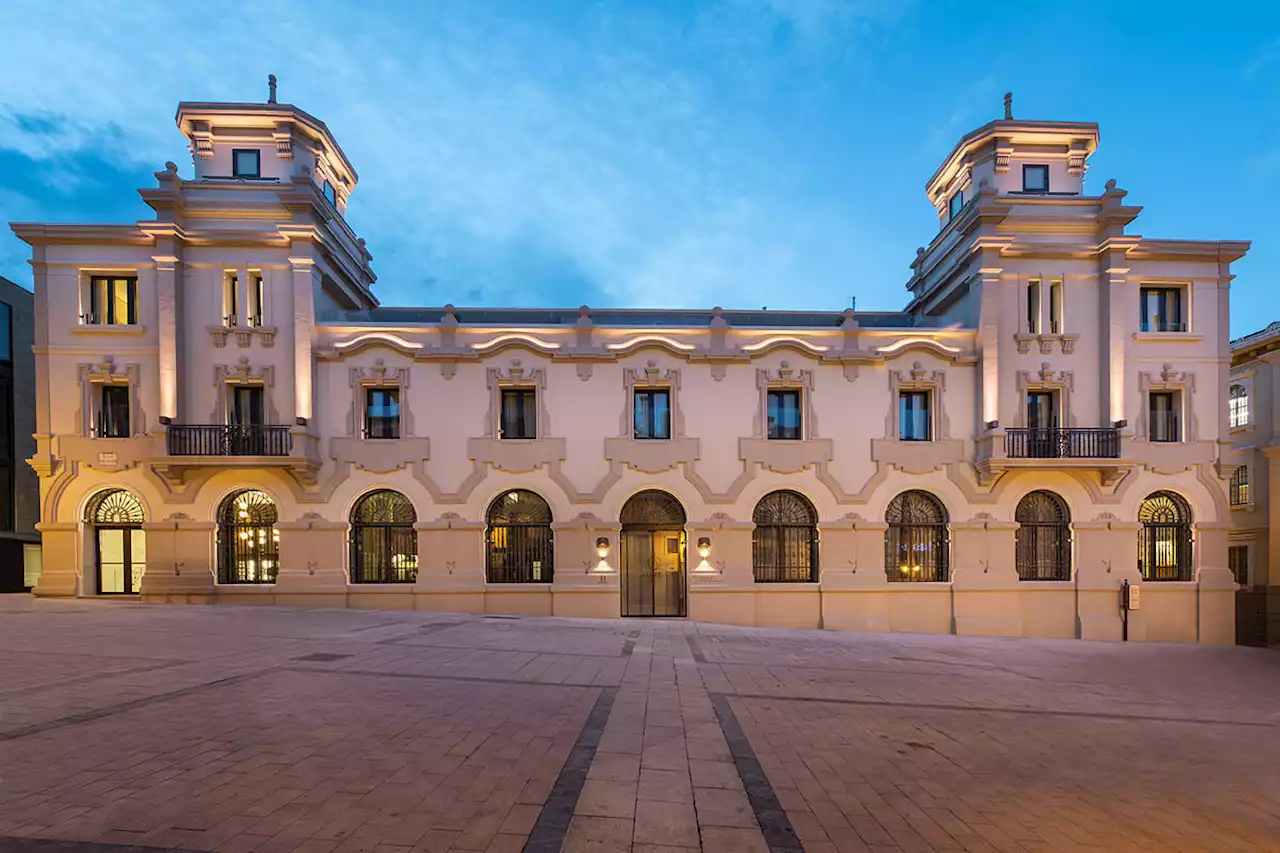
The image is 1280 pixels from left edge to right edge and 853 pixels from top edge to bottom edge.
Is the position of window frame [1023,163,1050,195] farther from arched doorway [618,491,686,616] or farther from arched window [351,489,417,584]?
arched window [351,489,417,584]

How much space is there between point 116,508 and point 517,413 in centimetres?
1237

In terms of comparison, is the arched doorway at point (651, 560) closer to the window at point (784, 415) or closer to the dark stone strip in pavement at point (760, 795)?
the window at point (784, 415)

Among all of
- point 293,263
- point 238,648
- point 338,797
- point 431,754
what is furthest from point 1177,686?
point 293,263

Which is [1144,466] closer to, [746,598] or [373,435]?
[746,598]

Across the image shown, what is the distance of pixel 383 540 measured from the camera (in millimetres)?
18594

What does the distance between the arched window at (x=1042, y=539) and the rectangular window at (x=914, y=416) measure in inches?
144

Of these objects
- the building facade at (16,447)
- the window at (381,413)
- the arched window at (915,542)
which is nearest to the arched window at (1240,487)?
the arched window at (915,542)

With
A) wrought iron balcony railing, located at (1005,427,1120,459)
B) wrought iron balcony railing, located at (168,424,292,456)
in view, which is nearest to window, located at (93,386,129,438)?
wrought iron balcony railing, located at (168,424,292,456)

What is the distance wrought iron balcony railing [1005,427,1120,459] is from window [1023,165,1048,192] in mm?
8294

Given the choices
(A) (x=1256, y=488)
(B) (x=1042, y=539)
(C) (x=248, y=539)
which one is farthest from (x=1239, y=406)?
(C) (x=248, y=539)

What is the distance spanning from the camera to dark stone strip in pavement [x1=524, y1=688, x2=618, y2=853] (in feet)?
14.5

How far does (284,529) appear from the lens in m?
18.2

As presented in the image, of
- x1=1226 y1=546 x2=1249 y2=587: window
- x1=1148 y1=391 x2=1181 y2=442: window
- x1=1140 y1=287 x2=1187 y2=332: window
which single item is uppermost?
x1=1140 y1=287 x2=1187 y2=332: window

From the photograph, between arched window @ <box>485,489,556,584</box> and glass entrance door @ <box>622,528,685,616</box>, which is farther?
glass entrance door @ <box>622,528,685,616</box>
